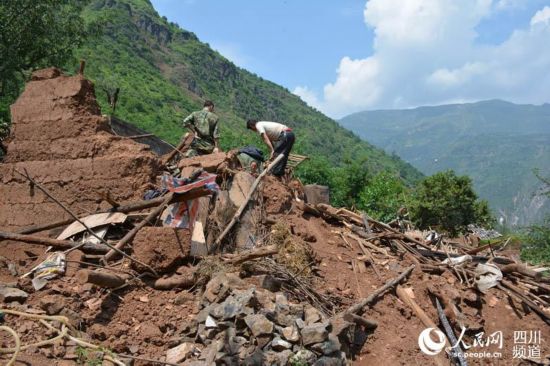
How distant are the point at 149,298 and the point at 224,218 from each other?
5.12ft

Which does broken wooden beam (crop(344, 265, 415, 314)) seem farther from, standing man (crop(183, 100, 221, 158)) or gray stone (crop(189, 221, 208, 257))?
standing man (crop(183, 100, 221, 158))

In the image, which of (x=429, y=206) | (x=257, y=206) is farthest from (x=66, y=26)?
(x=429, y=206)

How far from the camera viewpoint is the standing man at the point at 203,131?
8.29 m

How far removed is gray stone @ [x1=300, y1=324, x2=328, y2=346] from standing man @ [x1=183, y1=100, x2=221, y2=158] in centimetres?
448

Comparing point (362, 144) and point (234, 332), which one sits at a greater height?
point (362, 144)

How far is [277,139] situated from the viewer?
8328mm

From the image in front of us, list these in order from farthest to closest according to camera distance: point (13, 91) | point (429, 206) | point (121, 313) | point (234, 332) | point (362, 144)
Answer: point (362, 144)
point (429, 206)
point (13, 91)
point (121, 313)
point (234, 332)

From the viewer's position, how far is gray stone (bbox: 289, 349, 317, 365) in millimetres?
4164

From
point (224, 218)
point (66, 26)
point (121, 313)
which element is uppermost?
point (66, 26)

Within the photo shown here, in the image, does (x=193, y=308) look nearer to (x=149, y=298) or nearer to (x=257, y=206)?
(x=149, y=298)

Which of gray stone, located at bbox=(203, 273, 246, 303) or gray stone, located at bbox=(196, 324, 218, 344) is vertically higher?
gray stone, located at bbox=(203, 273, 246, 303)

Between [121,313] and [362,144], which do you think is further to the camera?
[362,144]

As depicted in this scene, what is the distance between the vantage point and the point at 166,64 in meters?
80.5

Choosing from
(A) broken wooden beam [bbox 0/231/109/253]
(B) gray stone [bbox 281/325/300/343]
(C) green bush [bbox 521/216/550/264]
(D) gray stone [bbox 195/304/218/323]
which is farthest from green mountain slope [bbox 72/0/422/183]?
(B) gray stone [bbox 281/325/300/343]
